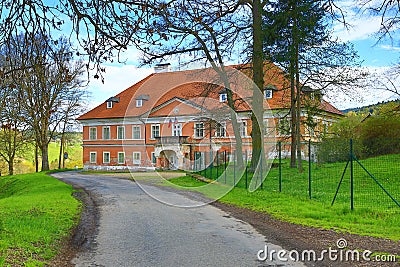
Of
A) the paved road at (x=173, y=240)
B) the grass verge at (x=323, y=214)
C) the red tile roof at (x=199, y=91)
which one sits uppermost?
the red tile roof at (x=199, y=91)

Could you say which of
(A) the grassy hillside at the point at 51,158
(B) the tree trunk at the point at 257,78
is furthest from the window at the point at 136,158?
(B) the tree trunk at the point at 257,78

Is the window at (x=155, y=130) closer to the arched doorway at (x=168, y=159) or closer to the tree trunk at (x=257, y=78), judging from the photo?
the arched doorway at (x=168, y=159)

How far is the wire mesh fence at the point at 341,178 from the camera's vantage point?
42.2 feet

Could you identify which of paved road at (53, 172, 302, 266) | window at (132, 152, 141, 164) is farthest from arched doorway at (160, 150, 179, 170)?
paved road at (53, 172, 302, 266)

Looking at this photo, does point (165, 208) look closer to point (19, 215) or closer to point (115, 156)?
point (19, 215)

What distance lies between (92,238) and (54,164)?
52270 mm

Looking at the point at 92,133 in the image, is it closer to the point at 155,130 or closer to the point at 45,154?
the point at 155,130

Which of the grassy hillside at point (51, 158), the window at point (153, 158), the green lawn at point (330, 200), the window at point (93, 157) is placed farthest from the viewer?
the window at point (93, 157)

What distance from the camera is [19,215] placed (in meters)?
11.5

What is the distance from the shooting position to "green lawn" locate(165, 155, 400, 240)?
1011cm

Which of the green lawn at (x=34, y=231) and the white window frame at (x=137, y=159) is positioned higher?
the white window frame at (x=137, y=159)

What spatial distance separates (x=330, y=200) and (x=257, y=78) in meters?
8.99

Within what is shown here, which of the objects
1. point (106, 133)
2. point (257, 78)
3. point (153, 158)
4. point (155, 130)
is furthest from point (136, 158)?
point (257, 78)

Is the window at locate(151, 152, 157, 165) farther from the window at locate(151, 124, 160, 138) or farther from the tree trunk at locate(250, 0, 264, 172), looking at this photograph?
the tree trunk at locate(250, 0, 264, 172)
